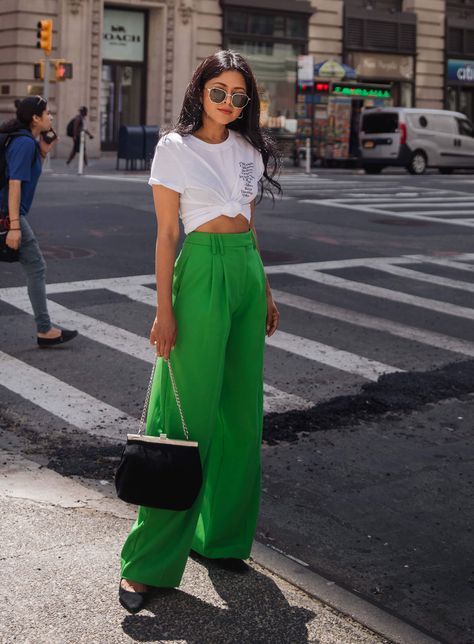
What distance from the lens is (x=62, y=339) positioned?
849 cm

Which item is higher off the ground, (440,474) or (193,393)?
(193,393)

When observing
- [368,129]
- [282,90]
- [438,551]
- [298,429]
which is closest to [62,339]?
[298,429]

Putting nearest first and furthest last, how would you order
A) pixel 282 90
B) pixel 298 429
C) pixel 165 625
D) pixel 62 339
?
pixel 165 625 → pixel 298 429 → pixel 62 339 → pixel 282 90

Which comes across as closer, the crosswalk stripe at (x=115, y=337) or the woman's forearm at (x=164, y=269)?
the woman's forearm at (x=164, y=269)

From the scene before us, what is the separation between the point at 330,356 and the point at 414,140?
2607 cm

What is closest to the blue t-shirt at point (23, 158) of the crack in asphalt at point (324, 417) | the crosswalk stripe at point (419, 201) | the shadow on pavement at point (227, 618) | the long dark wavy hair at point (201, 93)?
the crack in asphalt at point (324, 417)

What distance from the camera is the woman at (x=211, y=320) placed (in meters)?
3.98

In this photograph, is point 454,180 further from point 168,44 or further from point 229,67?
point 229,67

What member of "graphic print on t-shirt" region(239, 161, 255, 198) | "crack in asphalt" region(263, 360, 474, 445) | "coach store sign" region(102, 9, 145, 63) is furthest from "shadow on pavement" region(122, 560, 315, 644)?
"coach store sign" region(102, 9, 145, 63)

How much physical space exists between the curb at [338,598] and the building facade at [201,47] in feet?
97.3

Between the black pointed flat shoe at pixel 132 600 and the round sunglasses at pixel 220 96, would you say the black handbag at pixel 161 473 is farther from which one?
the round sunglasses at pixel 220 96

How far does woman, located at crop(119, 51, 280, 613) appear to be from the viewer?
398 centimetres

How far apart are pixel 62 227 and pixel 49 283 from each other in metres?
4.64

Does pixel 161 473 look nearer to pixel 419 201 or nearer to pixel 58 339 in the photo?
pixel 58 339
